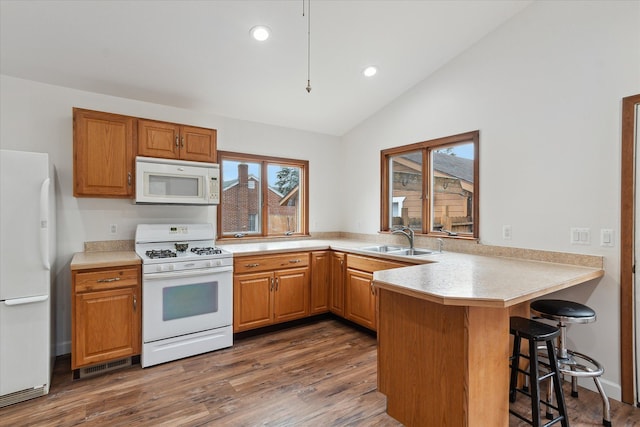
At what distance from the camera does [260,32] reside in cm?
264

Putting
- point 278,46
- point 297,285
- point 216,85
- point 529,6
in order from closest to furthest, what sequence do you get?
1. point 529,6
2. point 278,46
3. point 216,85
4. point 297,285

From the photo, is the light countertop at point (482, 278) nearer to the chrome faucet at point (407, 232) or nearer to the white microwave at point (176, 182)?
the chrome faucet at point (407, 232)

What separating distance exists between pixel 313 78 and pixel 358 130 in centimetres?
129

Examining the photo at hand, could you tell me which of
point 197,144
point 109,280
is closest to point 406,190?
point 197,144

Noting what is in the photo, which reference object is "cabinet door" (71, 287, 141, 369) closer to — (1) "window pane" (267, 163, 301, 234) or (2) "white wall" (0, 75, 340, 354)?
(2) "white wall" (0, 75, 340, 354)

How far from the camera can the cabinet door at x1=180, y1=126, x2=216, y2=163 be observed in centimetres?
318

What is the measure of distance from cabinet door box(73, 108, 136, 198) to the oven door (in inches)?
35.7

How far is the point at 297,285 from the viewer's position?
3568mm

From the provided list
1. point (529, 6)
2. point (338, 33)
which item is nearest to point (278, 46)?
point (338, 33)

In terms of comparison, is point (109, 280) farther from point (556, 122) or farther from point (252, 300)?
point (556, 122)

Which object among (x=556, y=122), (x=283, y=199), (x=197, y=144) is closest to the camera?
(x=556, y=122)

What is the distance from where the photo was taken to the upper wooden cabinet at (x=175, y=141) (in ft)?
9.81

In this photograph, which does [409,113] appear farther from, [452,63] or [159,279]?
[159,279]

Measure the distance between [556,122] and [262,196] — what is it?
310 cm
